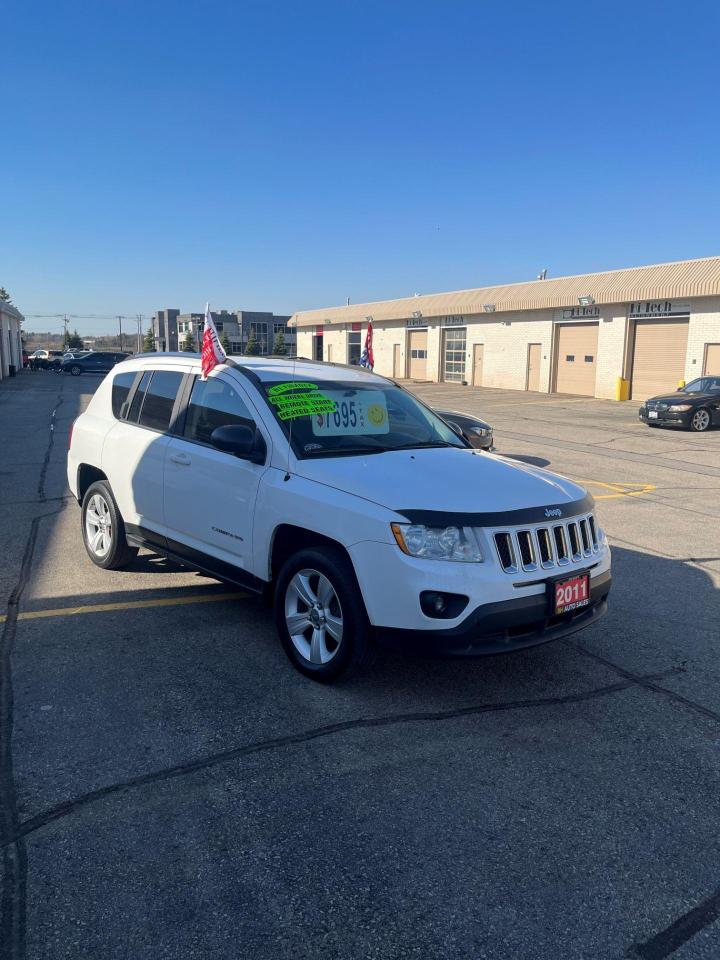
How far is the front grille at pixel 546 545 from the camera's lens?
3.90 m

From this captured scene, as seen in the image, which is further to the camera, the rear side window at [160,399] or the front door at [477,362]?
the front door at [477,362]

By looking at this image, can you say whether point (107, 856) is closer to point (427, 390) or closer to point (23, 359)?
point (427, 390)

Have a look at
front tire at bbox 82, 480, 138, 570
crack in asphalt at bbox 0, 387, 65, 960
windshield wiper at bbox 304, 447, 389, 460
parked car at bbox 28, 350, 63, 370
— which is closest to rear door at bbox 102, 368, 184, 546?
front tire at bbox 82, 480, 138, 570

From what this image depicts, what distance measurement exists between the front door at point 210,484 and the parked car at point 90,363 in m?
50.8

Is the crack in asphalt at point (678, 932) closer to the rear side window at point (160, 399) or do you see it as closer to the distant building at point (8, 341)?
the rear side window at point (160, 399)

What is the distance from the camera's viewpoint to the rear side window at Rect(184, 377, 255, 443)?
5.05 meters

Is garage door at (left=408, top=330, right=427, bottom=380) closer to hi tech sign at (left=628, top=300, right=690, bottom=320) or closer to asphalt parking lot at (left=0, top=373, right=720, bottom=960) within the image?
hi tech sign at (left=628, top=300, right=690, bottom=320)

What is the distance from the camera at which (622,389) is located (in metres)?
29.6

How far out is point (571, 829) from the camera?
3.12m

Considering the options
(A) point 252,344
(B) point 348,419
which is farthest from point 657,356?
(A) point 252,344

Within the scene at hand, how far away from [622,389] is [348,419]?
87.7 feet

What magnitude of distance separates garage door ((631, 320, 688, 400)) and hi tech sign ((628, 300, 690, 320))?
0.27 meters

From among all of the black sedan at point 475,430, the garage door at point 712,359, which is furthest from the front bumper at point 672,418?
the black sedan at point 475,430

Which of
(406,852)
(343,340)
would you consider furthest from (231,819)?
(343,340)
